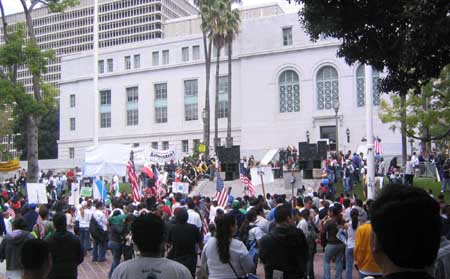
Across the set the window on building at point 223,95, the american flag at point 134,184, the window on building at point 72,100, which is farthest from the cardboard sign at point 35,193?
the window on building at point 72,100

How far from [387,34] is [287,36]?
152 ft

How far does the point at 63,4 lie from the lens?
25.2 metres

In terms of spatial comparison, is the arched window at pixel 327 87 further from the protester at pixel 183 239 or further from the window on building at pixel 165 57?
the protester at pixel 183 239

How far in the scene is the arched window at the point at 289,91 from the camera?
55.3 m

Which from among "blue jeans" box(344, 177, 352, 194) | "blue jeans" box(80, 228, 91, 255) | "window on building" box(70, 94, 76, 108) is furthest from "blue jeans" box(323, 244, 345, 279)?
"window on building" box(70, 94, 76, 108)

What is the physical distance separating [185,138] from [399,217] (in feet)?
195

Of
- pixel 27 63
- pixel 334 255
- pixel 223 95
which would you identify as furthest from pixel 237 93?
pixel 334 255

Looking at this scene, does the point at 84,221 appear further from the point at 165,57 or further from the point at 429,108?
the point at 165,57

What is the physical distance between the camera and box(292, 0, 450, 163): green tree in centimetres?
966

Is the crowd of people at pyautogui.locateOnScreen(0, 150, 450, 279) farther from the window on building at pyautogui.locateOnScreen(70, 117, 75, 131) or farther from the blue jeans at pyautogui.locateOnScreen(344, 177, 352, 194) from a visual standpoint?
the window on building at pyautogui.locateOnScreen(70, 117, 75, 131)

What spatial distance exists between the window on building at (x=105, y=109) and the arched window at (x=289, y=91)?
20.6m

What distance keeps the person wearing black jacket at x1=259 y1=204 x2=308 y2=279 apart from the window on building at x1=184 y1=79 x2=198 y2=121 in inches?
2122

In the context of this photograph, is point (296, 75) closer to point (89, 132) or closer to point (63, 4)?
point (89, 132)

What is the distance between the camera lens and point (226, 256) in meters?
6.51
